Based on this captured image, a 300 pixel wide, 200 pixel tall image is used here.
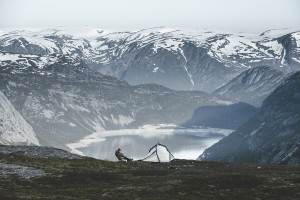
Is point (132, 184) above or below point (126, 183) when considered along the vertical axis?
above

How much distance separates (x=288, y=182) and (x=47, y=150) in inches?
2379

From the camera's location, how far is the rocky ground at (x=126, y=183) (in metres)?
64.6

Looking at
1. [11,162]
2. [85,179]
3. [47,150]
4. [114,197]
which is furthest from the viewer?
[47,150]

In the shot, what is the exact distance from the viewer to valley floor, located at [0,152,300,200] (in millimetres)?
64500

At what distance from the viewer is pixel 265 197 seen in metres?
63.8

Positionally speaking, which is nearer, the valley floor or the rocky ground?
the valley floor

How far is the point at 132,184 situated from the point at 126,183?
146 centimetres

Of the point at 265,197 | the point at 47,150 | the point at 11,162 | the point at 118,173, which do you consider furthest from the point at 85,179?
the point at 47,150

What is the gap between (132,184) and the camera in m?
73.8

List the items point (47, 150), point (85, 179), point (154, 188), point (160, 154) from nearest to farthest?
1. point (154, 188)
2. point (85, 179)
3. point (47, 150)
4. point (160, 154)

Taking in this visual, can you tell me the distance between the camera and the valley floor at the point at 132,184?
6450 centimetres

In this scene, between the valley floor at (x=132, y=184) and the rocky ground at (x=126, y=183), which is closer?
the valley floor at (x=132, y=184)

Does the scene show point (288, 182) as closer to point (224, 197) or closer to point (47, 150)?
point (224, 197)

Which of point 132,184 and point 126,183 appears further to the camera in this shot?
Result: point 126,183
